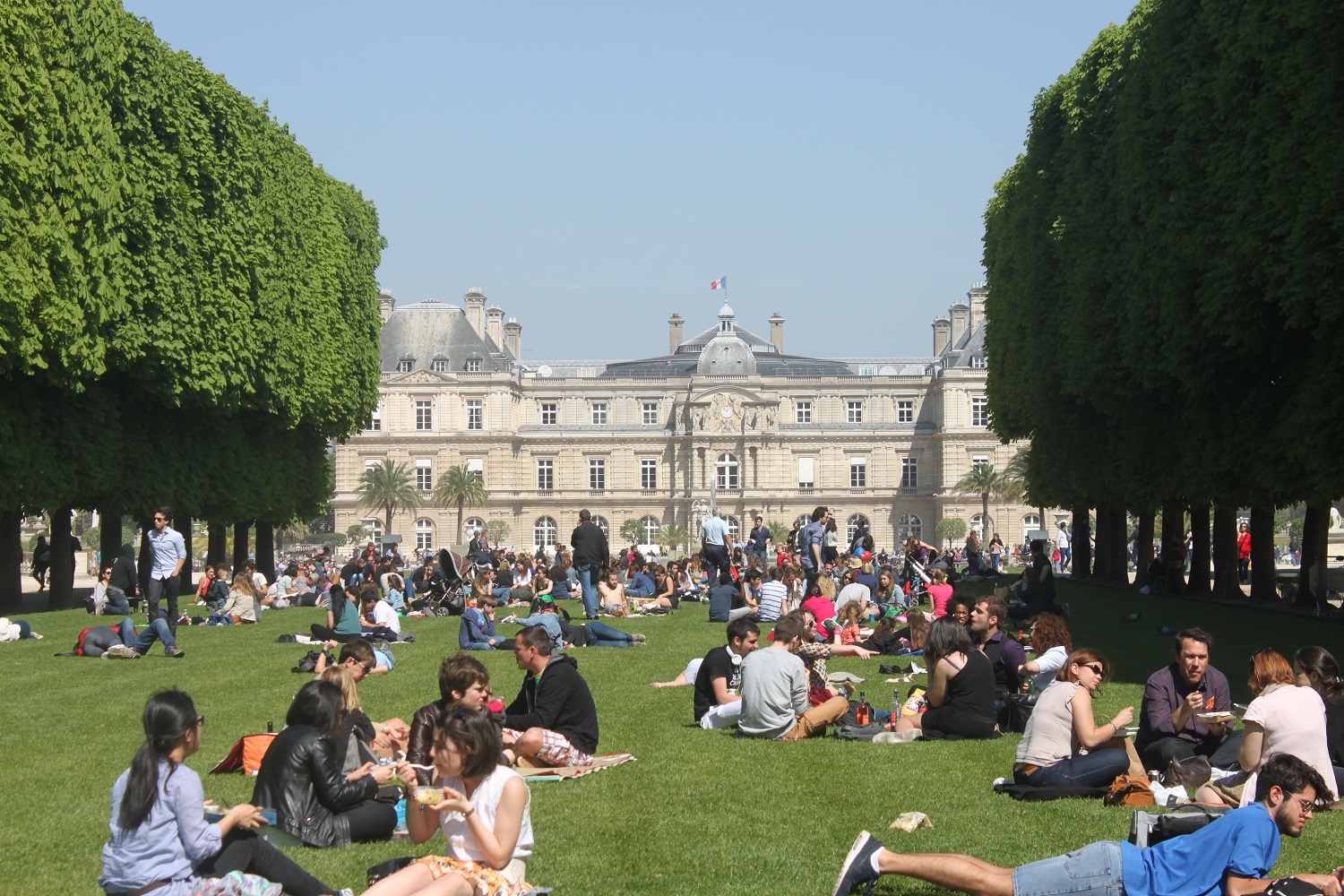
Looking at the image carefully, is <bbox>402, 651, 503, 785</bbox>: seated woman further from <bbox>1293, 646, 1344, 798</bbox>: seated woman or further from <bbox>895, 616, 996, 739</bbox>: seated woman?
<bbox>1293, 646, 1344, 798</bbox>: seated woman

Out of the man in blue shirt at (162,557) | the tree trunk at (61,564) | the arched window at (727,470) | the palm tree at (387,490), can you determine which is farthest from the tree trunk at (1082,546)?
the palm tree at (387,490)

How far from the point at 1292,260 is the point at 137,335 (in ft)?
49.4

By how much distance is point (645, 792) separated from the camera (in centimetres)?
839

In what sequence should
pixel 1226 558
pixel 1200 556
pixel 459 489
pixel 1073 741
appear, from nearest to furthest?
pixel 1073 741
pixel 1226 558
pixel 1200 556
pixel 459 489

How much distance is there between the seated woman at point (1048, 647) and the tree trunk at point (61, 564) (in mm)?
17634

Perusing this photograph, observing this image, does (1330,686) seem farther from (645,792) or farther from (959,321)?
(959,321)

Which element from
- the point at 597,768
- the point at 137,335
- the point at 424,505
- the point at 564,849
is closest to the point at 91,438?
the point at 137,335

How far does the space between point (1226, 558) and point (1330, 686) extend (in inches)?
672

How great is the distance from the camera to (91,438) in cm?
2278

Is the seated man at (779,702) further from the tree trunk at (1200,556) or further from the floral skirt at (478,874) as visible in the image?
the tree trunk at (1200,556)

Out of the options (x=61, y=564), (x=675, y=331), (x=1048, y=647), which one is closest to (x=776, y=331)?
(x=675, y=331)

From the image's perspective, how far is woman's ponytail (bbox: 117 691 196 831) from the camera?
579 cm

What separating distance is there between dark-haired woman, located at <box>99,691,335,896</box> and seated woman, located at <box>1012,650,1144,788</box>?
13.8 feet

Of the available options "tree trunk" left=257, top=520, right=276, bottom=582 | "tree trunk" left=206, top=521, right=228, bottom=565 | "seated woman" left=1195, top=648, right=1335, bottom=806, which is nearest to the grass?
"seated woman" left=1195, top=648, right=1335, bottom=806
